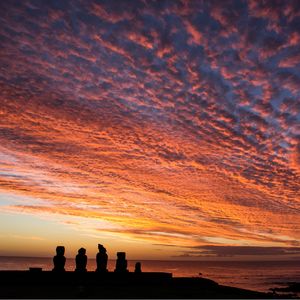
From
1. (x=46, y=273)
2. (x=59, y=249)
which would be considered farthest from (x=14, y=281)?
(x=59, y=249)

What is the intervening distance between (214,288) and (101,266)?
410 inches

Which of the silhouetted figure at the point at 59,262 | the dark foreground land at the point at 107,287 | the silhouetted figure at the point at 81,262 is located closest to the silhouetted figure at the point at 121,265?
the dark foreground land at the point at 107,287

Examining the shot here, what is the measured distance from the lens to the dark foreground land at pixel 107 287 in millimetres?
22766

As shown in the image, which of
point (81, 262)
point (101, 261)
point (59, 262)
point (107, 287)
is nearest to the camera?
point (107, 287)

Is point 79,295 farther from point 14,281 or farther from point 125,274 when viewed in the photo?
point 125,274

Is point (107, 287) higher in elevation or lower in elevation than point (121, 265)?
lower

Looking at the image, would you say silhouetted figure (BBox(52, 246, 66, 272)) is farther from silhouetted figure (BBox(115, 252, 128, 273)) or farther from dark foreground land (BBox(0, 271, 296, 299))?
silhouetted figure (BBox(115, 252, 128, 273))

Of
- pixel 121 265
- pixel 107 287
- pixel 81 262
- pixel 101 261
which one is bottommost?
pixel 107 287

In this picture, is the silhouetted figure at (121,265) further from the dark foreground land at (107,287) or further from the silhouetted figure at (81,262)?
the silhouetted figure at (81,262)

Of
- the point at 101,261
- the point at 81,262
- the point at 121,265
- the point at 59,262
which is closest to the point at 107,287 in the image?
the point at 81,262

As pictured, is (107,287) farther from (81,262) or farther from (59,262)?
(59,262)

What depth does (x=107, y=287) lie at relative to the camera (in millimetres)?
27469

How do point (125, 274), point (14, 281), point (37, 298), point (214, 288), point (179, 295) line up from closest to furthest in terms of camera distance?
point (37, 298), point (179, 295), point (14, 281), point (214, 288), point (125, 274)

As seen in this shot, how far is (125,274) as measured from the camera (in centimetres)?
3375
